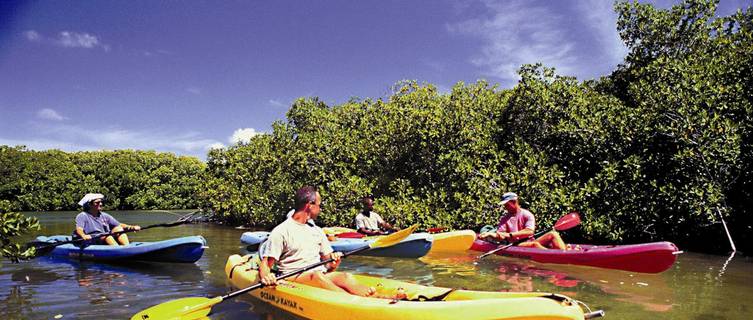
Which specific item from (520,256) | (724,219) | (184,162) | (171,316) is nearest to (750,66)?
(724,219)

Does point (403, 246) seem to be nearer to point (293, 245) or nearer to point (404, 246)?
point (404, 246)

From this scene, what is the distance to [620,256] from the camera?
25.8 feet

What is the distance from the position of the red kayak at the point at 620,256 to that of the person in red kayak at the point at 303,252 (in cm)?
463

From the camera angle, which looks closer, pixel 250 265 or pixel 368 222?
pixel 250 265

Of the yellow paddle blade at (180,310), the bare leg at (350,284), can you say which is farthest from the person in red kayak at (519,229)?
the yellow paddle blade at (180,310)

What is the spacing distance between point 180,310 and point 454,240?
20.8ft

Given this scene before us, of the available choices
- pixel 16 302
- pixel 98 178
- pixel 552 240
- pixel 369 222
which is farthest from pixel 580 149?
pixel 98 178

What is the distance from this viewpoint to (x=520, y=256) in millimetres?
9508

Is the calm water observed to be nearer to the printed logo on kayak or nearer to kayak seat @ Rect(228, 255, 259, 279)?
the printed logo on kayak

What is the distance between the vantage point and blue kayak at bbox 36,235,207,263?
29.5 ft

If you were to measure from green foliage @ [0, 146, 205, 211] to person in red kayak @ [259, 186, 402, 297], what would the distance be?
99.6 ft

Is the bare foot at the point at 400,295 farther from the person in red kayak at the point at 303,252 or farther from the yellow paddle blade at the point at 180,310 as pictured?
the yellow paddle blade at the point at 180,310

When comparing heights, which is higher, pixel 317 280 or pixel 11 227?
pixel 11 227

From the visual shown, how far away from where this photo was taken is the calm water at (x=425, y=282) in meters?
6.09
